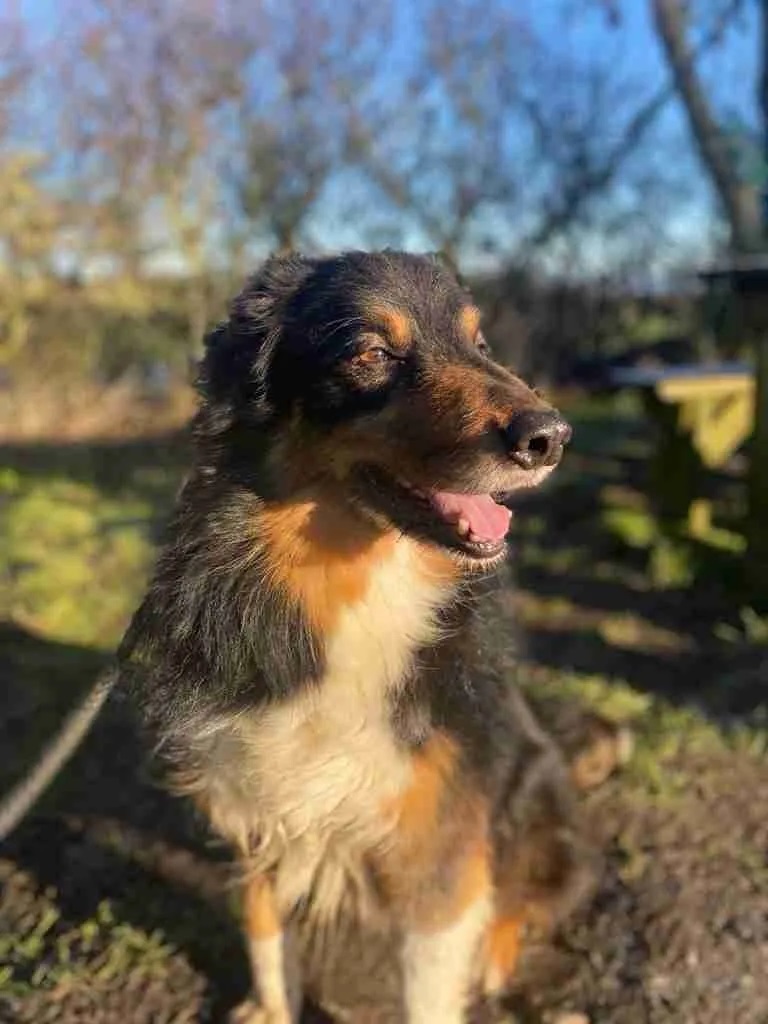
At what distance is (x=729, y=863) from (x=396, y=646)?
1.79m

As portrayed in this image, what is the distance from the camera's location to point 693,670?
489cm

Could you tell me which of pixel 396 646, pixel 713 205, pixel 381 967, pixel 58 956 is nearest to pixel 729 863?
pixel 381 967

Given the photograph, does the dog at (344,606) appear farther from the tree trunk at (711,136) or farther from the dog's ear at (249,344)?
the tree trunk at (711,136)

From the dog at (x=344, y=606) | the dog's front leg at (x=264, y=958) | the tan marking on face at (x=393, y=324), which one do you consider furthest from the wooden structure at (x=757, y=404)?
the dog's front leg at (x=264, y=958)

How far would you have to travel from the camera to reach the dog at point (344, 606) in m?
2.34

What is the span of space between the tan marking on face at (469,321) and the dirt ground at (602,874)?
2.65ft

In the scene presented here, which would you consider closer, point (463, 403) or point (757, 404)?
point (463, 403)

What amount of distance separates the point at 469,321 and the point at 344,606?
0.84m

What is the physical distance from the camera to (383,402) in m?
2.32

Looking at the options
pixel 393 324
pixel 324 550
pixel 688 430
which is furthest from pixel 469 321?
pixel 688 430

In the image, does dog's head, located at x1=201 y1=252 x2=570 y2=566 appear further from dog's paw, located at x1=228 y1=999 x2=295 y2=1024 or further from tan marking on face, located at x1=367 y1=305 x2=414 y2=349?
dog's paw, located at x1=228 y1=999 x2=295 y2=1024

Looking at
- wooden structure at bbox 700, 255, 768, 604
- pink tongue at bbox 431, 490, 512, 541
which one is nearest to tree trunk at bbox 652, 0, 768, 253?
wooden structure at bbox 700, 255, 768, 604

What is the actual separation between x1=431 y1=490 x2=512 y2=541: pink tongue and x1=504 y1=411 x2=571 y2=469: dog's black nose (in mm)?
187

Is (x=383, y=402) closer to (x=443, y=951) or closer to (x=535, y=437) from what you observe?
(x=535, y=437)
